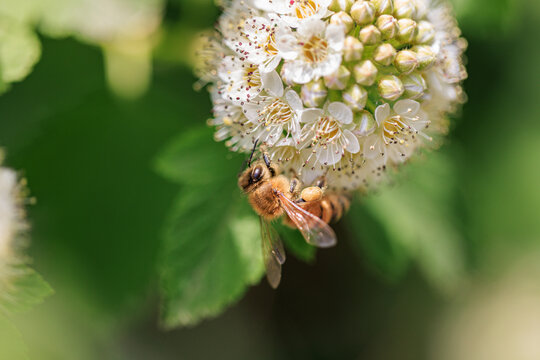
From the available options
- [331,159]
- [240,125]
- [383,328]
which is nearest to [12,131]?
[240,125]

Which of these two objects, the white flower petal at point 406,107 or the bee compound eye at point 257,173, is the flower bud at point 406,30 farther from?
the bee compound eye at point 257,173

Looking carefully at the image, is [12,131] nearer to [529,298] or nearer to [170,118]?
[170,118]

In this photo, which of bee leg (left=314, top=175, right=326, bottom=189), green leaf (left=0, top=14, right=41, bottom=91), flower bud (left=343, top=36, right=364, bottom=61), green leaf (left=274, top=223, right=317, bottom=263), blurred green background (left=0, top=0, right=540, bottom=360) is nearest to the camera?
flower bud (left=343, top=36, right=364, bottom=61)

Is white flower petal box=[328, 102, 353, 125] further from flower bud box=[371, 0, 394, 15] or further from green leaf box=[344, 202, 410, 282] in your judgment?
green leaf box=[344, 202, 410, 282]

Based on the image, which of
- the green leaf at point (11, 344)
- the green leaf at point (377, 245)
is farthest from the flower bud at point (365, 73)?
the green leaf at point (11, 344)

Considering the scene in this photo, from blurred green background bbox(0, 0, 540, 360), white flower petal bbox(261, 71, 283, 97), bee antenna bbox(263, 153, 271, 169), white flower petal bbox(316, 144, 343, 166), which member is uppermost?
white flower petal bbox(261, 71, 283, 97)

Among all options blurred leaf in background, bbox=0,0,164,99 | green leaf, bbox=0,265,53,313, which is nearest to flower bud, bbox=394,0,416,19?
blurred leaf in background, bbox=0,0,164,99

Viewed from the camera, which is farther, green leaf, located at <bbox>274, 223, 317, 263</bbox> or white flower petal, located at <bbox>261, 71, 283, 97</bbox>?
green leaf, located at <bbox>274, 223, 317, 263</bbox>
